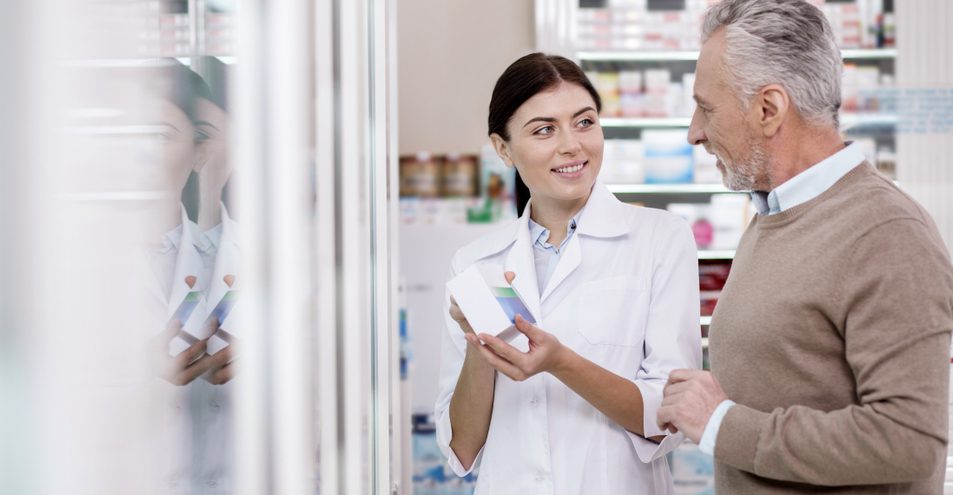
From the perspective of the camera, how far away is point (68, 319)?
8.7 inches

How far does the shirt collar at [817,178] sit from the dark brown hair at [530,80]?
555 millimetres

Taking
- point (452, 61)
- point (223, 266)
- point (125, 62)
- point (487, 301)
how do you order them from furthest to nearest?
1. point (452, 61)
2. point (487, 301)
3. point (223, 266)
4. point (125, 62)

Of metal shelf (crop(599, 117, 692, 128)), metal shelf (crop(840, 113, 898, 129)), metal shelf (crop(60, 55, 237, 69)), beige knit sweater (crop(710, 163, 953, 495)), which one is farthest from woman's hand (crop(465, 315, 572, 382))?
metal shelf (crop(840, 113, 898, 129))

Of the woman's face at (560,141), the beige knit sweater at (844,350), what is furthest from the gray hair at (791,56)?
the woman's face at (560,141)

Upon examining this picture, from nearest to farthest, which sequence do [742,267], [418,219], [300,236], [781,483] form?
1. [300,236]
2. [781,483]
3. [742,267]
4. [418,219]

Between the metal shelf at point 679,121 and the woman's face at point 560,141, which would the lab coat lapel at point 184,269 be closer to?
the woman's face at point 560,141

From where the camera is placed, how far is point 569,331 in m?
1.60

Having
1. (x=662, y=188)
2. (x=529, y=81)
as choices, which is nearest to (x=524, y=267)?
(x=529, y=81)

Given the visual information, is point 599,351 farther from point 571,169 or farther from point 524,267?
point 571,169

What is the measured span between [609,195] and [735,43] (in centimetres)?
50

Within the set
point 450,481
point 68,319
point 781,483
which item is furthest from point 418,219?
point 68,319

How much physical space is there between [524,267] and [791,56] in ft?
2.21

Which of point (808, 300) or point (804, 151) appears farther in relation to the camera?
point (804, 151)

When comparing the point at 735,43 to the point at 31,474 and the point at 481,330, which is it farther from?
the point at 31,474
